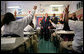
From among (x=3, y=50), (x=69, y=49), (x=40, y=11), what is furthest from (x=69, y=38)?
(x=40, y=11)

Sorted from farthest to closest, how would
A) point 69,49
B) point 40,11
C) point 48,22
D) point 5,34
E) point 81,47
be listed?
1. point 40,11
2. point 48,22
3. point 5,34
4. point 69,49
5. point 81,47

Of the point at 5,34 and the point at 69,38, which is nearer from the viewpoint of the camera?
the point at 5,34

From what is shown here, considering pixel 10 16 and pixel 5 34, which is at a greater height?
pixel 10 16

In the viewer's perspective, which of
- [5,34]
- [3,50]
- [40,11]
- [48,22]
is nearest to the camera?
[3,50]

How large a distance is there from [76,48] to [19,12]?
1056 cm

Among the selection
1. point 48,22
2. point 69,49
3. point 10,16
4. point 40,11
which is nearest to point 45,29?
point 48,22

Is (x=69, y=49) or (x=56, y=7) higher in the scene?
(x=56, y=7)

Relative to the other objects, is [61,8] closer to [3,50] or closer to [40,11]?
[40,11]

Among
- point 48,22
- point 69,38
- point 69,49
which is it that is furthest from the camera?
point 48,22

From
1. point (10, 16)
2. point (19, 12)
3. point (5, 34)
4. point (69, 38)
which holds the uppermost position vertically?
point (19, 12)

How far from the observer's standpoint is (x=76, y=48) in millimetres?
1739

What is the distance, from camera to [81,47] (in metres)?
1.73

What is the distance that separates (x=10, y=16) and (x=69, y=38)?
225 cm

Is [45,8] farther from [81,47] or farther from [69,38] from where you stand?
[81,47]
